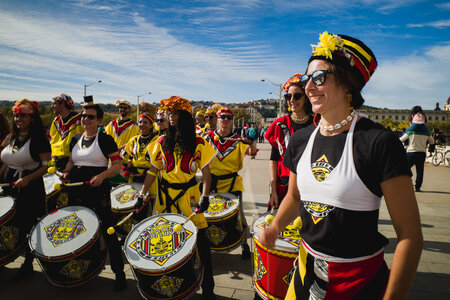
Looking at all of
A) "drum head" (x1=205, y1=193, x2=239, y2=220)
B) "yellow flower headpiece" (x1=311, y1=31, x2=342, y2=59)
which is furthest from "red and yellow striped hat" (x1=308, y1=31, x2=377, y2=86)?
"drum head" (x1=205, y1=193, x2=239, y2=220)

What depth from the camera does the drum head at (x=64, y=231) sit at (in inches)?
117

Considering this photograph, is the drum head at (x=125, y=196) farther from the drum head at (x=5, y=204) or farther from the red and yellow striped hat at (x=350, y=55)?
the red and yellow striped hat at (x=350, y=55)

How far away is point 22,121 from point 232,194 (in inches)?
125

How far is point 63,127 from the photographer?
5.38 meters

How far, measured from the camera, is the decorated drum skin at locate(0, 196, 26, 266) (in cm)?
347

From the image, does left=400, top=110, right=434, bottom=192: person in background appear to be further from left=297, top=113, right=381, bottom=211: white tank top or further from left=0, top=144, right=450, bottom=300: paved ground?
left=297, top=113, right=381, bottom=211: white tank top

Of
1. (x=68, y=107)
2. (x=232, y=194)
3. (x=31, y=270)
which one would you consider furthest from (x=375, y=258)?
(x=68, y=107)

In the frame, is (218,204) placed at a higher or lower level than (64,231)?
higher

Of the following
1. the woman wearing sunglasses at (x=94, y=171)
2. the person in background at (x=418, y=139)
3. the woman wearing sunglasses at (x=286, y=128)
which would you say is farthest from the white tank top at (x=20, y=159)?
the person in background at (x=418, y=139)

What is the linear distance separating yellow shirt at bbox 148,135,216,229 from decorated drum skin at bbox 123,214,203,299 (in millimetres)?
326

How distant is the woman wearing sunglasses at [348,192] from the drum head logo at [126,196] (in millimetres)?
3338

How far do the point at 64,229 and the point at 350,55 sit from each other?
3258 mm

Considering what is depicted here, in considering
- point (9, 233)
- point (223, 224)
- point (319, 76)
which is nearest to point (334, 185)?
point (319, 76)

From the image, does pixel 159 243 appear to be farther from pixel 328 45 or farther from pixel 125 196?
pixel 328 45
